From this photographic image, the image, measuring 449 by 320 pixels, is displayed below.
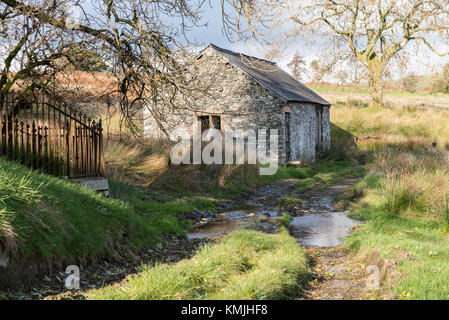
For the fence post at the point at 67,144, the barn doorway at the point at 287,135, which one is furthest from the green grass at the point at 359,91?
the fence post at the point at 67,144

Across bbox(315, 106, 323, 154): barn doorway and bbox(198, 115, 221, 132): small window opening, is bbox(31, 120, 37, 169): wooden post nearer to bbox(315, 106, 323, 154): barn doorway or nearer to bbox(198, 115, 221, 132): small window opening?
bbox(198, 115, 221, 132): small window opening

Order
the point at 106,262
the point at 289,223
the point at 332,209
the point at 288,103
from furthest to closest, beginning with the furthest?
the point at 288,103, the point at 332,209, the point at 289,223, the point at 106,262

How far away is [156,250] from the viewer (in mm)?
7324

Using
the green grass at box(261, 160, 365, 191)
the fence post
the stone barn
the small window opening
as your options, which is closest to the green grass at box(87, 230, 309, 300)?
Result: the fence post

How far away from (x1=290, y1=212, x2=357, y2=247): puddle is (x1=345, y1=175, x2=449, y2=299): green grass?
344mm

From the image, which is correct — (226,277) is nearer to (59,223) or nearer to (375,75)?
(59,223)

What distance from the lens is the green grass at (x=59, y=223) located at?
5148mm

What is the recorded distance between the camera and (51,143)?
827 cm

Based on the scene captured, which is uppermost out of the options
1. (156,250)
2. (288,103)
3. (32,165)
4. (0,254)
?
(288,103)

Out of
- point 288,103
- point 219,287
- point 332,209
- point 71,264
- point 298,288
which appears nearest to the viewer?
point 219,287

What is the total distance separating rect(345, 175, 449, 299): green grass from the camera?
15.4 ft
